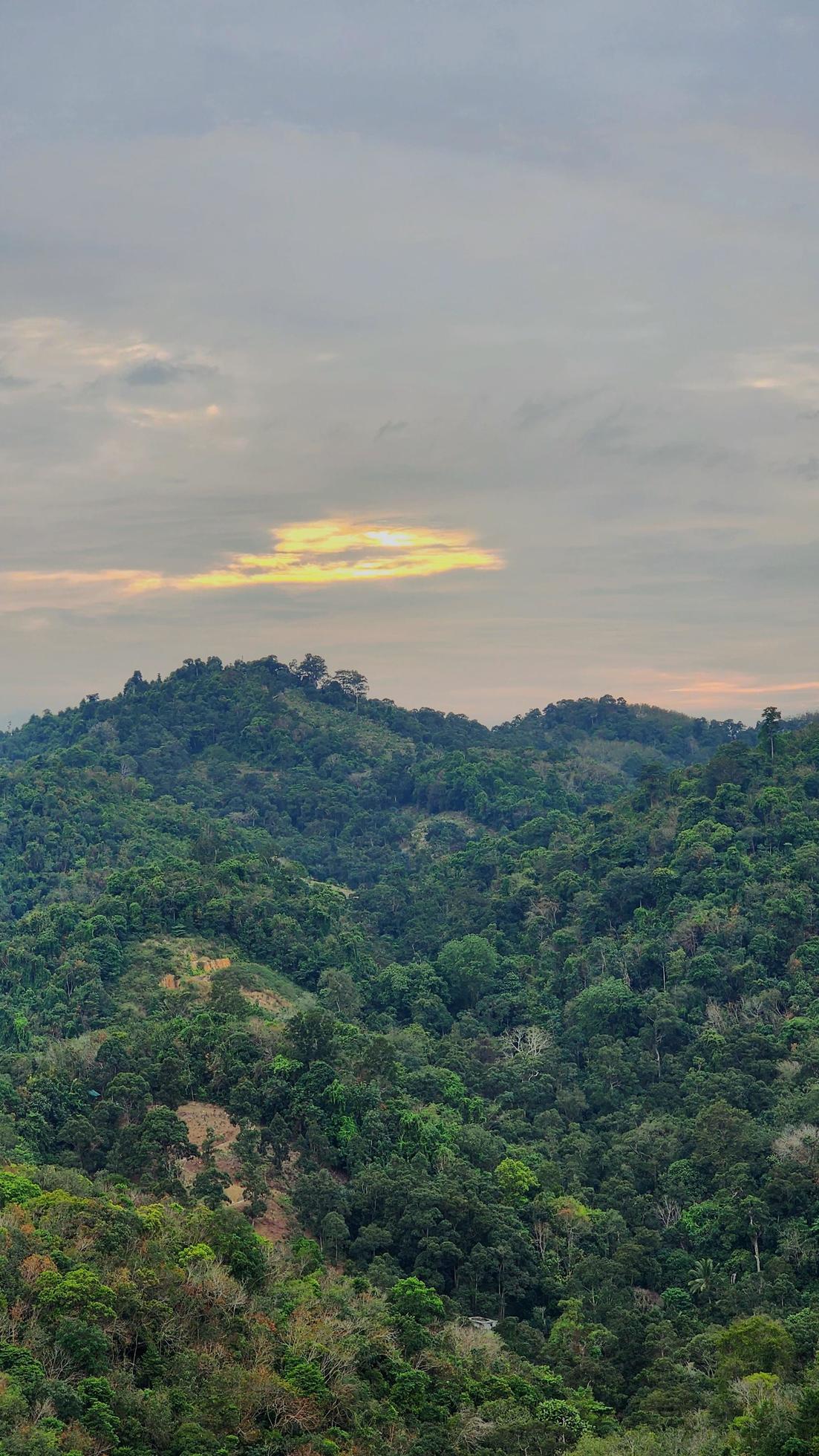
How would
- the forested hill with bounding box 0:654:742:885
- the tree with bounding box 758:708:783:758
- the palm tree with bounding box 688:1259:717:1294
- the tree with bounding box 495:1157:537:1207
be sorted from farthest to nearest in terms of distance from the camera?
the forested hill with bounding box 0:654:742:885, the tree with bounding box 758:708:783:758, the tree with bounding box 495:1157:537:1207, the palm tree with bounding box 688:1259:717:1294

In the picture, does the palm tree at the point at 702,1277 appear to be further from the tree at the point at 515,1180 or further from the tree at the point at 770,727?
the tree at the point at 770,727

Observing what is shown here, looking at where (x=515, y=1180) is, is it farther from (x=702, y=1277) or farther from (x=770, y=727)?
(x=770, y=727)

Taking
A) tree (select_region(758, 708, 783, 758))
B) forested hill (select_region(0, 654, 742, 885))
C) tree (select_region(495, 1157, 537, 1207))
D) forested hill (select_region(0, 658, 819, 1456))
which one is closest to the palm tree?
forested hill (select_region(0, 658, 819, 1456))

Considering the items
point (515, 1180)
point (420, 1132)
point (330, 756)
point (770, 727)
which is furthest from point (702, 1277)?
point (330, 756)

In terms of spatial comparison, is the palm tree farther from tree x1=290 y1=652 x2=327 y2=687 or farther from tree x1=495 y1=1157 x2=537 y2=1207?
tree x1=290 y1=652 x2=327 y2=687

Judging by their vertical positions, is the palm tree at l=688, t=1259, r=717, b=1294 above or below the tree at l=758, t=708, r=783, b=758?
below

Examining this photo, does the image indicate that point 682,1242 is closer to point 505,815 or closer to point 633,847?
point 633,847

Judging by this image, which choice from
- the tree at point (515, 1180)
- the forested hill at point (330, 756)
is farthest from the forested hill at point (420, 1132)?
the forested hill at point (330, 756)

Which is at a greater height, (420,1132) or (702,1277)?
(420,1132)

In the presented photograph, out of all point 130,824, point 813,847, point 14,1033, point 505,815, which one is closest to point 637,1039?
point 813,847
